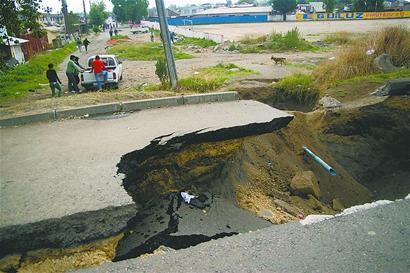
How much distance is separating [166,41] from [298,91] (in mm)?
4319

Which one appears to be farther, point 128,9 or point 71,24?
point 128,9

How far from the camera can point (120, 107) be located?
6727 millimetres

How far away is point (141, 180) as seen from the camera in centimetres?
443

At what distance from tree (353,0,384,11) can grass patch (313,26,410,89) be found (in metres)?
52.9

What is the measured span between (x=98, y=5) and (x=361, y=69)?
98.5m

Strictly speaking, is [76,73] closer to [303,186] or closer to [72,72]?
[72,72]

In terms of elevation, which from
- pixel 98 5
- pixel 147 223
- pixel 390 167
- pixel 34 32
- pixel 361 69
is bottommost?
pixel 390 167

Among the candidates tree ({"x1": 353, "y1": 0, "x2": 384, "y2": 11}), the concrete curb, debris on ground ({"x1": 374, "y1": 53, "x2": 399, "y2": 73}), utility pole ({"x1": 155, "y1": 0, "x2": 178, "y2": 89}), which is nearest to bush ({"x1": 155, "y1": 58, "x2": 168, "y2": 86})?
utility pole ({"x1": 155, "y1": 0, "x2": 178, "y2": 89})

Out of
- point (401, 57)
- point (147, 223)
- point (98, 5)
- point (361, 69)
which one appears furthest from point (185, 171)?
point (98, 5)

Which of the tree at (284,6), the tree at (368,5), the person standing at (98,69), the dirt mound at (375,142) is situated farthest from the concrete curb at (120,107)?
the tree at (284,6)

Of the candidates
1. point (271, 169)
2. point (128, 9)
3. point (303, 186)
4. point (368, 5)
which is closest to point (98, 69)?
point (271, 169)

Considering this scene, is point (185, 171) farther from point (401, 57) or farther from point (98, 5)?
point (98, 5)

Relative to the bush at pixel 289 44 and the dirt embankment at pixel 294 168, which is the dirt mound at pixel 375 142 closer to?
the dirt embankment at pixel 294 168

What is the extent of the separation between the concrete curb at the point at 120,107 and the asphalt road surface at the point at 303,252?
14.2 ft
